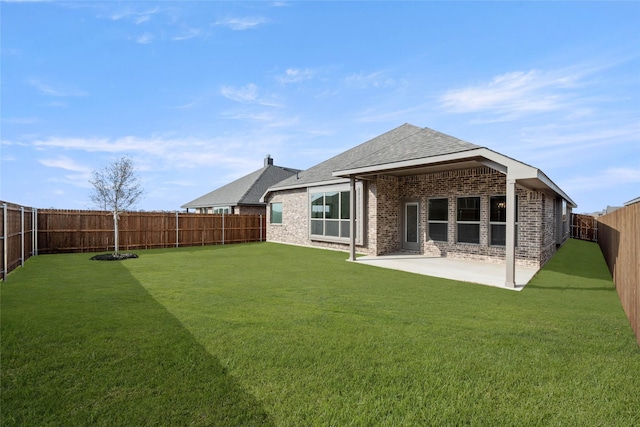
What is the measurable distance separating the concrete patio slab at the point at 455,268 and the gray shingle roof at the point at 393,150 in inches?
139

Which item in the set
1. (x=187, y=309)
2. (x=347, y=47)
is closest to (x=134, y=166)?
(x=347, y=47)

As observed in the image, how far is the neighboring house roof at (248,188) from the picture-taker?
23453 millimetres

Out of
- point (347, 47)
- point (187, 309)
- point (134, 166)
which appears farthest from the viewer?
point (134, 166)

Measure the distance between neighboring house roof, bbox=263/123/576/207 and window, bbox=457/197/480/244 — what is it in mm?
1511

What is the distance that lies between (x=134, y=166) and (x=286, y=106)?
26.8 feet

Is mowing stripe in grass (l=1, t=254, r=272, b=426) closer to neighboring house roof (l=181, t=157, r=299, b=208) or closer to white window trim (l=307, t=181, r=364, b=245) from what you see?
white window trim (l=307, t=181, r=364, b=245)

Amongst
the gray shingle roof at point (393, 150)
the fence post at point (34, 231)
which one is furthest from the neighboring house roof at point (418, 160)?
the fence post at point (34, 231)

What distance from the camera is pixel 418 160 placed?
9391 millimetres

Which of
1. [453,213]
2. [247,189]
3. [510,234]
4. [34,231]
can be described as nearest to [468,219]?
[453,213]

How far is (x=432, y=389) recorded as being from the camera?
9.43ft

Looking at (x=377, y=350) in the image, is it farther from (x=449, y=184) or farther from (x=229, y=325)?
(x=449, y=184)

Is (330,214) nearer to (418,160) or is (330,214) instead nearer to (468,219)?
(468,219)

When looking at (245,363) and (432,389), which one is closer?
(432,389)

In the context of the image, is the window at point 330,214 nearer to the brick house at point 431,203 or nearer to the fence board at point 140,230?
the brick house at point 431,203
